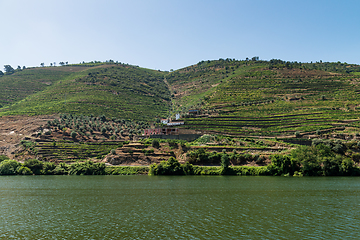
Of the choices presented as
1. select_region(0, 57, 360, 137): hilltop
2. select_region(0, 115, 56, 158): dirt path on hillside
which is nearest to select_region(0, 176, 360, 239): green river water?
select_region(0, 115, 56, 158): dirt path on hillside

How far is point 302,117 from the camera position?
96500mm

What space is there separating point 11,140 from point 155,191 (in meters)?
67.0

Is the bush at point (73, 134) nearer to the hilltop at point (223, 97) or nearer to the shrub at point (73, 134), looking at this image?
the shrub at point (73, 134)

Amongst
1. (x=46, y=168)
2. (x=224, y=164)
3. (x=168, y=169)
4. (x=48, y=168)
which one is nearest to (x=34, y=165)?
(x=46, y=168)

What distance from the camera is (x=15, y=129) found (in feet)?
309

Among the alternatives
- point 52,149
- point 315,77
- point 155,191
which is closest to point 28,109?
point 52,149

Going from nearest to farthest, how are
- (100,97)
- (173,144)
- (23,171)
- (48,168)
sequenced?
(23,171)
(48,168)
(173,144)
(100,97)

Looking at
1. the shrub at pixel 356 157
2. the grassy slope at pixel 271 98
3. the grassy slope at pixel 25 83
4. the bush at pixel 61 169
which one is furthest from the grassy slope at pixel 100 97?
the shrub at pixel 356 157

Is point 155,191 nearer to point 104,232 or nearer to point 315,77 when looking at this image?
point 104,232

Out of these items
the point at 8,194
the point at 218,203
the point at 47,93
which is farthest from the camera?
the point at 47,93

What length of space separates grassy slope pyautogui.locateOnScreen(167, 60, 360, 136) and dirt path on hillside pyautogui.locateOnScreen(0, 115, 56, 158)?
2020 inches

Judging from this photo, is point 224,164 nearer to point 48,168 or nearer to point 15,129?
point 48,168

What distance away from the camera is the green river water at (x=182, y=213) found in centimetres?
2136

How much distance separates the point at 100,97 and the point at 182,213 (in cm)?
11051
